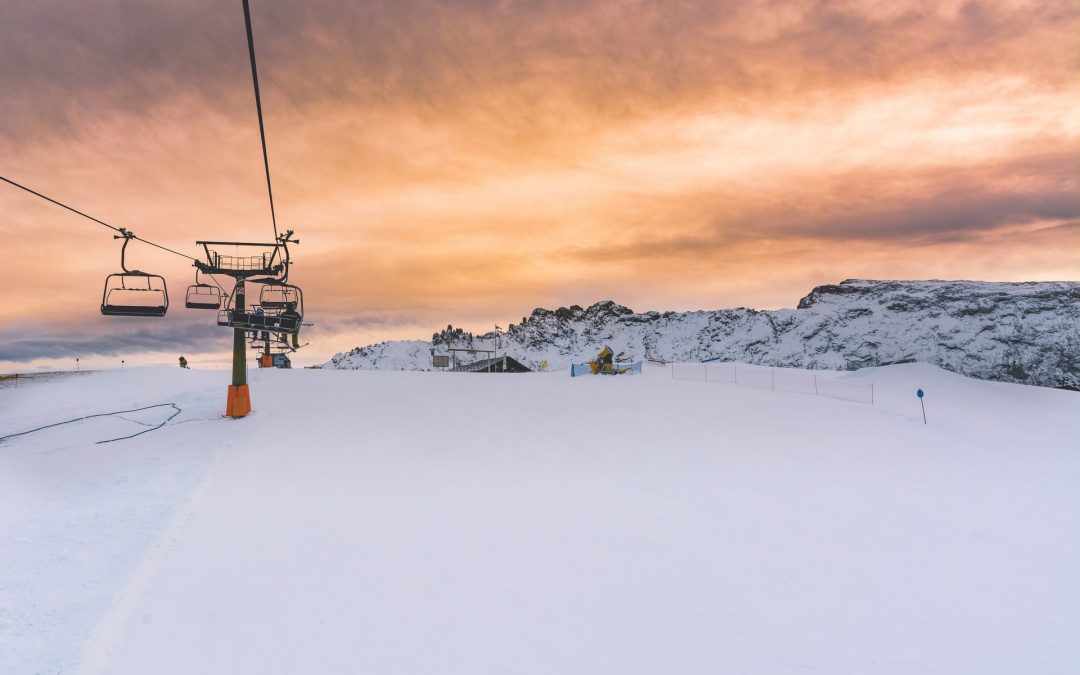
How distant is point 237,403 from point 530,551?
16871mm

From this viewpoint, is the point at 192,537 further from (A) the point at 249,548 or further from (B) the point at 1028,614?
(B) the point at 1028,614

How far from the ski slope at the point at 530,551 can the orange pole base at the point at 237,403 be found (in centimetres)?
125

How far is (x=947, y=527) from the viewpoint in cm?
1198

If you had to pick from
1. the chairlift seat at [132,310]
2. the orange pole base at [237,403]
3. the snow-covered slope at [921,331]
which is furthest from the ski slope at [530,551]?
the snow-covered slope at [921,331]

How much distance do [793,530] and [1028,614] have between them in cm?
376

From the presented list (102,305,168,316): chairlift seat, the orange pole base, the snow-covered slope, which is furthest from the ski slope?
the snow-covered slope

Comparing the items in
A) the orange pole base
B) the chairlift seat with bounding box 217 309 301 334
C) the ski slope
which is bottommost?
the ski slope

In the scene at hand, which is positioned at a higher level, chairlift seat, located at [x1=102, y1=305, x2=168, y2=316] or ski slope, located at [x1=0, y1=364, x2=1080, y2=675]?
chairlift seat, located at [x1=102, y1=305, x2=168, y2=316]

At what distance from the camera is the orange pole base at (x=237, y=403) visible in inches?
834

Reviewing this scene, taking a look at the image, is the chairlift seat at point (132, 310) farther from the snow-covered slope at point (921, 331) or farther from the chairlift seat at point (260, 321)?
the snow-covered slope at point (921, 331)

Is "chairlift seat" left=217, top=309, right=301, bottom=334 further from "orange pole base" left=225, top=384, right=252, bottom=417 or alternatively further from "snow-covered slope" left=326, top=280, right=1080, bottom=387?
"snow-covered slope" left=326, top=280, right=1080, bottom=387

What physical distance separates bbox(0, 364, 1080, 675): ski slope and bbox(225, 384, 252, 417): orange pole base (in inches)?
49.1

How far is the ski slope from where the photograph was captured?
7.43 meters

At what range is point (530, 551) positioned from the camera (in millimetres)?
9953
